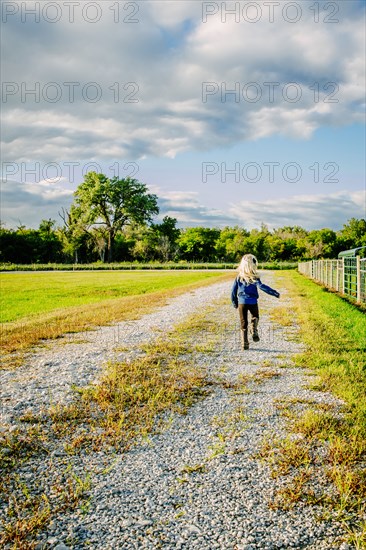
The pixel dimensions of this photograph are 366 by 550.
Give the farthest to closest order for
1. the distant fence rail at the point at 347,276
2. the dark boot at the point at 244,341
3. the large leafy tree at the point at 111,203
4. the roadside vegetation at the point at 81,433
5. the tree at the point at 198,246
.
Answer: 1. the tree at the point at 198,246
2. the large leafy tree at the point at 111,203
3. the distant fence rail at the point at 347,276
4. the dark boot at the point at 244,341
5. the roadside vegetation at the point at 81,433

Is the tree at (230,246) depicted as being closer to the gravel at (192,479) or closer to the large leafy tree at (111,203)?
the large leafy tree at (111,203)

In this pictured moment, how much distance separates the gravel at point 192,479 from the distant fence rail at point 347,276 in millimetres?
10115

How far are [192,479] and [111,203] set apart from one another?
8286 cm

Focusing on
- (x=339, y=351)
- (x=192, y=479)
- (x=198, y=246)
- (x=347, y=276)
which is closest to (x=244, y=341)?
(x=339, y=351)

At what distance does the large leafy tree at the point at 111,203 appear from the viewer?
8262cm

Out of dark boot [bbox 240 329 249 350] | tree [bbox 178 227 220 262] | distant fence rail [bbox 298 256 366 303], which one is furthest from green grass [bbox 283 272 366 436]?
tree [bbox 178 227 220 262]

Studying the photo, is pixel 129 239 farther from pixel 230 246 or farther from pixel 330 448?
pixel 330 448

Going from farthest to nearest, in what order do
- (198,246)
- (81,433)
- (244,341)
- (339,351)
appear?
1. (198,246)
2. (244,341)
3. (339,351)
4. (81,433)

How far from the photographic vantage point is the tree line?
82938mm

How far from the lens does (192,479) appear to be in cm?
347

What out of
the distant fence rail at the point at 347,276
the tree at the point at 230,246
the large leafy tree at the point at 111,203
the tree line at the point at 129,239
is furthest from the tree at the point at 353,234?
the distant fence rail at the point at 347,276

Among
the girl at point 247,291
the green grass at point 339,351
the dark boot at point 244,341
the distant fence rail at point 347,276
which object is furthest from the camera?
the distant fence rail at point 347,276

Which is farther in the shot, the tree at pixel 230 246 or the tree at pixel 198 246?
the tree at pixel 198 246

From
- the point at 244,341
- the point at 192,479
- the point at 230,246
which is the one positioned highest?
the point at 230,246
